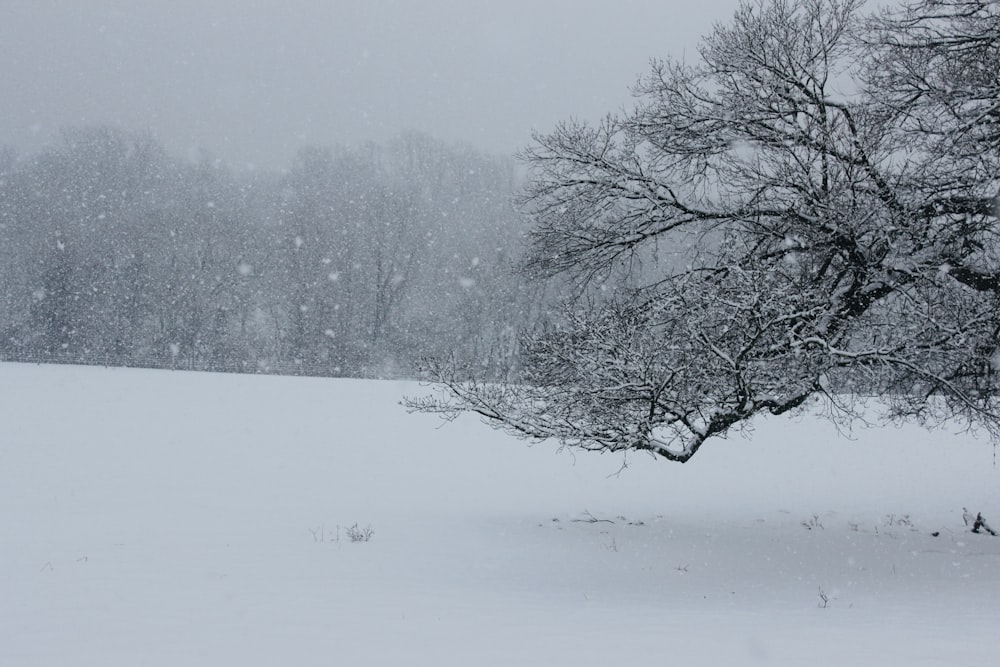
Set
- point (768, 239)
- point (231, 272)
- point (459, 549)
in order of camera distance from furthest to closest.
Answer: point (231, 272), point (459, 549), point (768, 239)

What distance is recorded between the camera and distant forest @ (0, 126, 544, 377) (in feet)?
140

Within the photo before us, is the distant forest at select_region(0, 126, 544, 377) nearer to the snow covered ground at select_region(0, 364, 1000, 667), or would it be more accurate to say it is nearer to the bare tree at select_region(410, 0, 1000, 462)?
the snow covered ground at select_region(0, 364, 1000, 667)

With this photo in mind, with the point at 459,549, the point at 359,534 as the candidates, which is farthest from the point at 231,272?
the point at 459,549

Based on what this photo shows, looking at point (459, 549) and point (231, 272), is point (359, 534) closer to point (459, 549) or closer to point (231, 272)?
point (459, 549)

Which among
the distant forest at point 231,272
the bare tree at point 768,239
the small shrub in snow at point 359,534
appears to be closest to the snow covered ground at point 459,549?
the small shrub in snow at point 359,534

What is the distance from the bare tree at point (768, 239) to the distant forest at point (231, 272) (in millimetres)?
29957

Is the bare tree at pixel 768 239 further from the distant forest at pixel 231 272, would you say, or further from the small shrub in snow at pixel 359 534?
the distant forest at pixel 231 272

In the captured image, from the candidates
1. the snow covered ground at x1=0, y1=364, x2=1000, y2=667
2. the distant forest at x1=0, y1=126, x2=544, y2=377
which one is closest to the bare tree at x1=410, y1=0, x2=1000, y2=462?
the snow covered ground at x1=0, y1=364, x2=1000, y2=667

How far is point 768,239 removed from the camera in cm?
977

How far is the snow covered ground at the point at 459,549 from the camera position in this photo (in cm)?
557

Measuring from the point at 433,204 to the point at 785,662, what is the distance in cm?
5438

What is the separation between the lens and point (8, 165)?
53.2m

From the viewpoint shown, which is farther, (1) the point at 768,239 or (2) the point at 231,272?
(2) the point at 231,272

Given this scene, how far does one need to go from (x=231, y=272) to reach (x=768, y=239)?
40411 millimetres
